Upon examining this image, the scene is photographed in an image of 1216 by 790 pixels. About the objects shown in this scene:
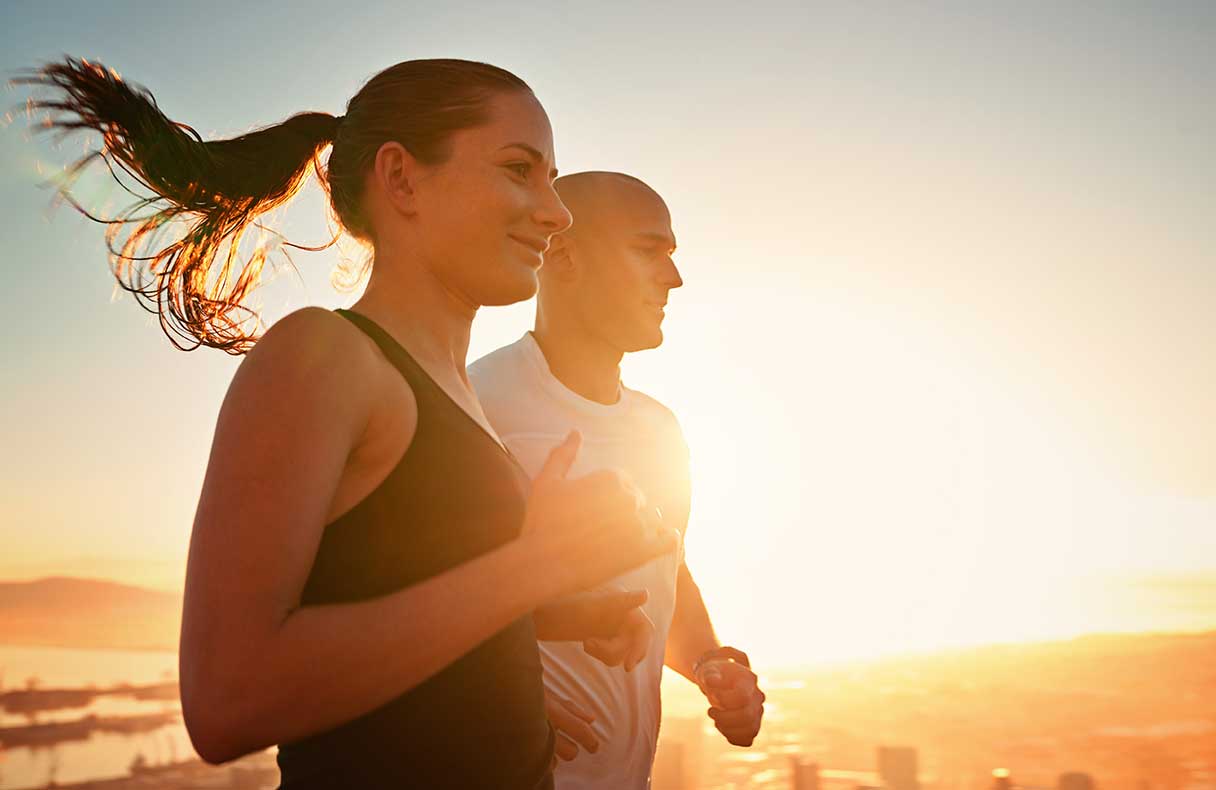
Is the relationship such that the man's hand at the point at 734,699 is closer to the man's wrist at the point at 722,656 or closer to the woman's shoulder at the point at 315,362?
the man's wrist at the point at 722,656

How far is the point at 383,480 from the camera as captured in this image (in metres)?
1.60

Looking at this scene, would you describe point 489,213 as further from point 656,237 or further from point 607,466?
point 656,237

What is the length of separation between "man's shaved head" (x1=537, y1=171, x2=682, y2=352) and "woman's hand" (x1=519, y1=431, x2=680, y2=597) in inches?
91.8

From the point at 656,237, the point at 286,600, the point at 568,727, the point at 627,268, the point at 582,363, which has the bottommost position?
the point at 568,727

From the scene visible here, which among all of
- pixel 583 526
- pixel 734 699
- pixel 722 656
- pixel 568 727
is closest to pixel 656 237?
pixel 722 656

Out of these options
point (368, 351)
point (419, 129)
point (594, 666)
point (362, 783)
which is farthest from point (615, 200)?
point (362, 783)

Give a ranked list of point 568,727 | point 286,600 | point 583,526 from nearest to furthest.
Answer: point 286,600
point 583,526
point 568,727

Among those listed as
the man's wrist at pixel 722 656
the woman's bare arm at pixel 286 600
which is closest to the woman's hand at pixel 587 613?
the woman's bare arm at pixel 286 600

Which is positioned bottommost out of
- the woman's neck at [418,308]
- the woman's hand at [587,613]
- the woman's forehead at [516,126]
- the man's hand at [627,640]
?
the man's hand at [627,640]

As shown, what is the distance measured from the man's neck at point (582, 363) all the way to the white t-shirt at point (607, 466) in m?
0.06

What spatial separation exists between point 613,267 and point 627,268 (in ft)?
0.18

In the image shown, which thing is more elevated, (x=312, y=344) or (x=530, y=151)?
(x=530, y=151)

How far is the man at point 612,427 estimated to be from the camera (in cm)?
325

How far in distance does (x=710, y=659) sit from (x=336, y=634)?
215 centimetres
